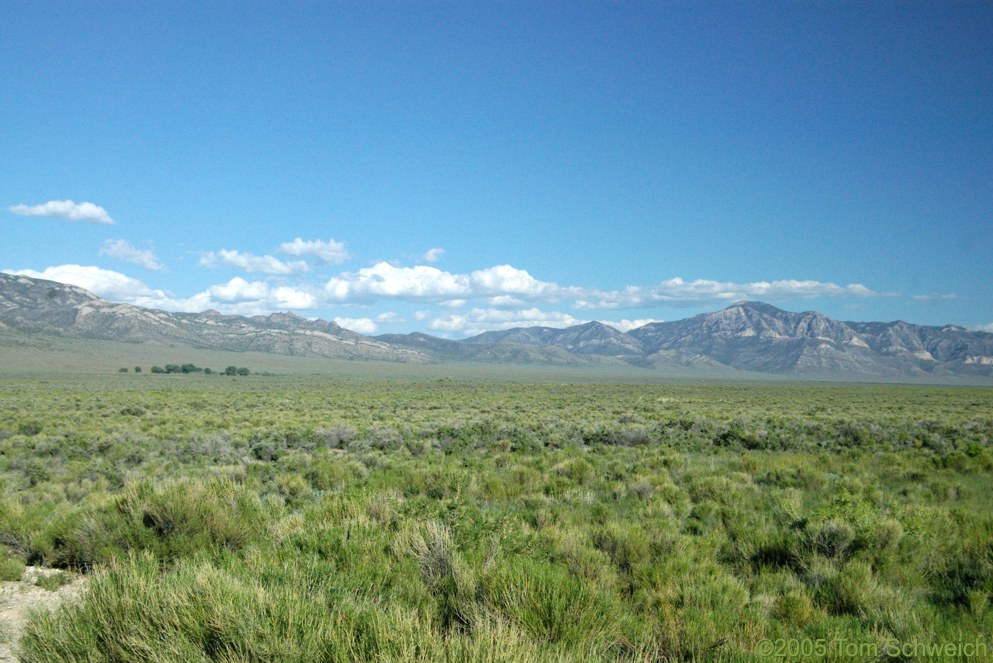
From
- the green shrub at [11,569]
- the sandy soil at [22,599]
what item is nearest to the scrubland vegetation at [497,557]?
the green shrub at [11,569]

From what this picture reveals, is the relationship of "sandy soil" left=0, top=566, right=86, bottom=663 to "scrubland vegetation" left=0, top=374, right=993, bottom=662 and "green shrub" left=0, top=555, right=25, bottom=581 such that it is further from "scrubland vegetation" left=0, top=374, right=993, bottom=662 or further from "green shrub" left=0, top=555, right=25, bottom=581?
"scrubland vegetation" left=0, top=374, right=993, bottom=662

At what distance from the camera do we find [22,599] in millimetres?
5762

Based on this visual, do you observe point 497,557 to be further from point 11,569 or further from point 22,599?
point 11,569

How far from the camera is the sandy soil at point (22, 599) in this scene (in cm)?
478

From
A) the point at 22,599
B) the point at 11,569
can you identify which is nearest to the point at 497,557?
the point at 22,599

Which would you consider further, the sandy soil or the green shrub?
the green shrub

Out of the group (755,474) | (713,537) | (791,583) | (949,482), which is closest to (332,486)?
(713,537)

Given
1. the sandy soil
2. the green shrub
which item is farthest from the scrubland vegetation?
the sandy soil

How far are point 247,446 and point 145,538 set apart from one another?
11.2m

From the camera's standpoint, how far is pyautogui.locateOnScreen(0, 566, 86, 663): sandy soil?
15.7 ft

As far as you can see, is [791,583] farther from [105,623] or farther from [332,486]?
[332,486]

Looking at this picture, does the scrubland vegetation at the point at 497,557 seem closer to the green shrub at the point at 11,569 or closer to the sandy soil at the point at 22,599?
the green shrub at the point at 11,569

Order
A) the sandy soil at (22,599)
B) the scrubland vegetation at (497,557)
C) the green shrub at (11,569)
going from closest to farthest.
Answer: the scrubland vegetation at (497,557) → the sandy soil at (22,599) → the green shrub at (11,569)

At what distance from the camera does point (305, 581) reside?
4258 millimetres
